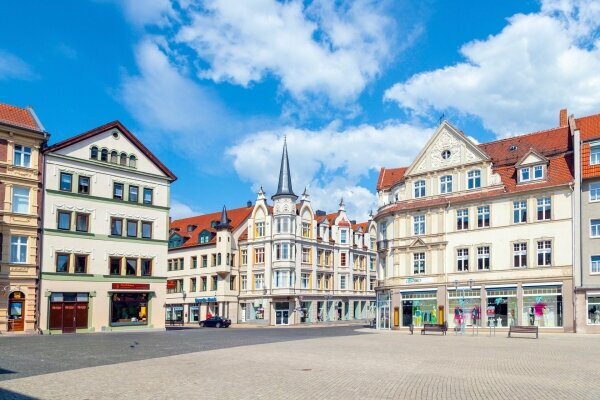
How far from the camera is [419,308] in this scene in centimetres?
5059

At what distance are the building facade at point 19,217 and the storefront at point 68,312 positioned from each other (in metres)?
1.56

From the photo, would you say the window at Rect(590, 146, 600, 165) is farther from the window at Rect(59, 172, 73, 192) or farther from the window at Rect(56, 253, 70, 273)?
the window at Rect(56, 253, 70, 273)

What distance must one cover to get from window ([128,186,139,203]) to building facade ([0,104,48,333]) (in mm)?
7788

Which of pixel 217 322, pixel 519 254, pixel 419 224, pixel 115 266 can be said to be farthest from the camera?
pixel 217 322

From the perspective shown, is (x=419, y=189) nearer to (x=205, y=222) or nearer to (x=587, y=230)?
(x=587, y=230)

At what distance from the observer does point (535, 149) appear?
46750mm

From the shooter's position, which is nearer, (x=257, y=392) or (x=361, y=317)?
(x=257, y=392)

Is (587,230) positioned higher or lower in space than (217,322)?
higher

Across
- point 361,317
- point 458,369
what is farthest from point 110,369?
point 361,317

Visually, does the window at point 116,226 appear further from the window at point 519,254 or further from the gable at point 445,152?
the window at point 519,254

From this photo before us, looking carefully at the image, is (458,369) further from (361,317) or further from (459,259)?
(361,317)

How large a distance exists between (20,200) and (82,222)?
5.16 meters

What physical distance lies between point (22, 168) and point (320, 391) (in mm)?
35766

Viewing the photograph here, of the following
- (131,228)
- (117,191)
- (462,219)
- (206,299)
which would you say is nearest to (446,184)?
(462,219)
